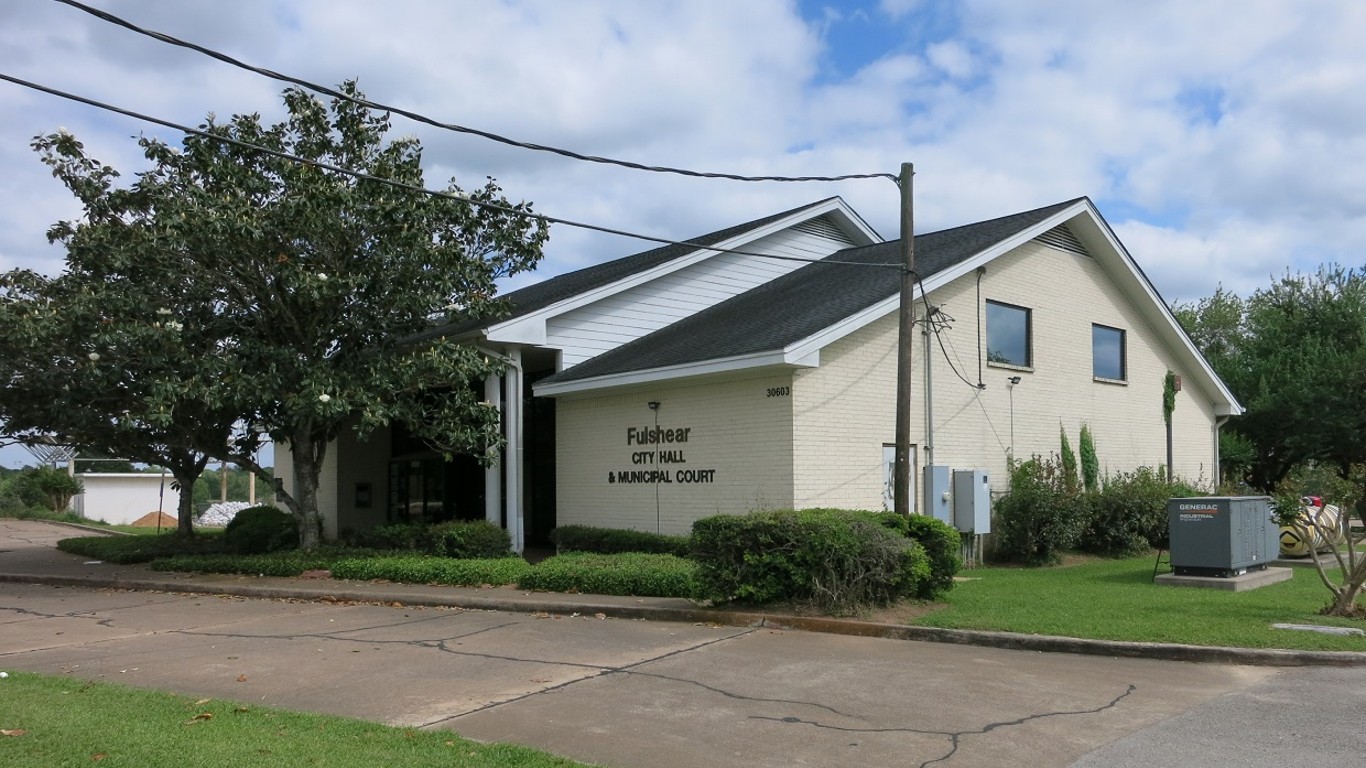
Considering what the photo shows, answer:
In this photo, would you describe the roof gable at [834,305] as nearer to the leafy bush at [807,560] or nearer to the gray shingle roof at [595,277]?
the gray shingle roof at [595,277]

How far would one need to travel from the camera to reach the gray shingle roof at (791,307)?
53.5 ft

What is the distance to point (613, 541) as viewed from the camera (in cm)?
1722

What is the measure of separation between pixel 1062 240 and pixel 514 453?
11745 mm

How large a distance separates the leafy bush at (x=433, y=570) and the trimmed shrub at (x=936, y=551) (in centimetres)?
548

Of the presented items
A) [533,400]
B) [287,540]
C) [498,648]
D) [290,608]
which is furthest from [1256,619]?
[287,540]

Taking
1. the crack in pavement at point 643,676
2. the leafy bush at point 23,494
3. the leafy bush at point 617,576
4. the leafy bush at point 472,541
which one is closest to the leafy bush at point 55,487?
the leafy bush at point 23,494

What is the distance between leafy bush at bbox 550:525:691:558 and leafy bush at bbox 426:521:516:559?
104 centimetres

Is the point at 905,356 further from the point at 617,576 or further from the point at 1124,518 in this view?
the point at 1124,518

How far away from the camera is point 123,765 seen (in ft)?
19.2

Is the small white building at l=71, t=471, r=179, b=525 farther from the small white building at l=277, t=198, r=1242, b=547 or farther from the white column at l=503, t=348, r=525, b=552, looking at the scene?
the white column at l=503, t=348, r=525, b=552

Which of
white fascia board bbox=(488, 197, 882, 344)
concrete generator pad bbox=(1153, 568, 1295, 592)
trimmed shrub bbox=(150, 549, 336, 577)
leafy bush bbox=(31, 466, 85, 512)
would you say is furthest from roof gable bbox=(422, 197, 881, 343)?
leafy bush bbox=(31, 466, 85, 512)

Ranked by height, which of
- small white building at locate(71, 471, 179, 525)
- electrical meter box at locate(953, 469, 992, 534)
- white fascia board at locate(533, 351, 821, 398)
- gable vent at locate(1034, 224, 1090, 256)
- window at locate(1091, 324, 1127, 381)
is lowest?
small white building at locate(71, 471, 179, 525)

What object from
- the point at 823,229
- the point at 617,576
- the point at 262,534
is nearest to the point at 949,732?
the point at 617,576

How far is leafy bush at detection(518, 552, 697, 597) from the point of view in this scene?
13062 mm
